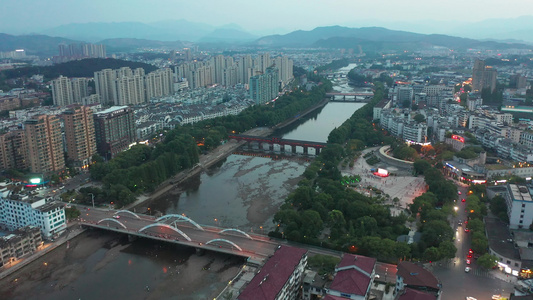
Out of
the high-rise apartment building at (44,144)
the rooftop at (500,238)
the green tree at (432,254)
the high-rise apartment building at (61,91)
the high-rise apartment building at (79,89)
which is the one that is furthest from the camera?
the high-rise apartment building at (79,89)

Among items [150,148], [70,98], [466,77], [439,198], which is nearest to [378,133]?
[439,198]

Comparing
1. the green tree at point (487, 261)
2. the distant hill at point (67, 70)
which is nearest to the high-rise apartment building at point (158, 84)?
the distant hill at point (67, 70)

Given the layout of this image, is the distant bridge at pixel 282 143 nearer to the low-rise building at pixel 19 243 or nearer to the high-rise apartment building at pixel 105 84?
the low-rise building at pixel 19 243

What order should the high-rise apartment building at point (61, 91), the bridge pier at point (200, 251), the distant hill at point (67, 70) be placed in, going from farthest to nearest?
the distant hill at point (67, 70), the high-rise apartment building at point (61, 91), the bridge pier at point (200, 251)

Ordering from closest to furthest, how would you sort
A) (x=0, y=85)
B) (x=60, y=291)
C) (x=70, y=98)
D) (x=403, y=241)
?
(x=60, y=291) → (x=403, y=241) → (x=70, y=98) → (x=0, y=85)

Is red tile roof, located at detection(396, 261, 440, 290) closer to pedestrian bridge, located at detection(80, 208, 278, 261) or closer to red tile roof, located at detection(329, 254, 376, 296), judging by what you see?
red tile roof, located at detection(329, 254, 376, 296)

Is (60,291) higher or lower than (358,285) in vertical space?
lower

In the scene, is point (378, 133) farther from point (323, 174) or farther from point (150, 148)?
point (150, 148)

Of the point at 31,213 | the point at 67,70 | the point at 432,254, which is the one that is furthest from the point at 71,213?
the point at 67,70
